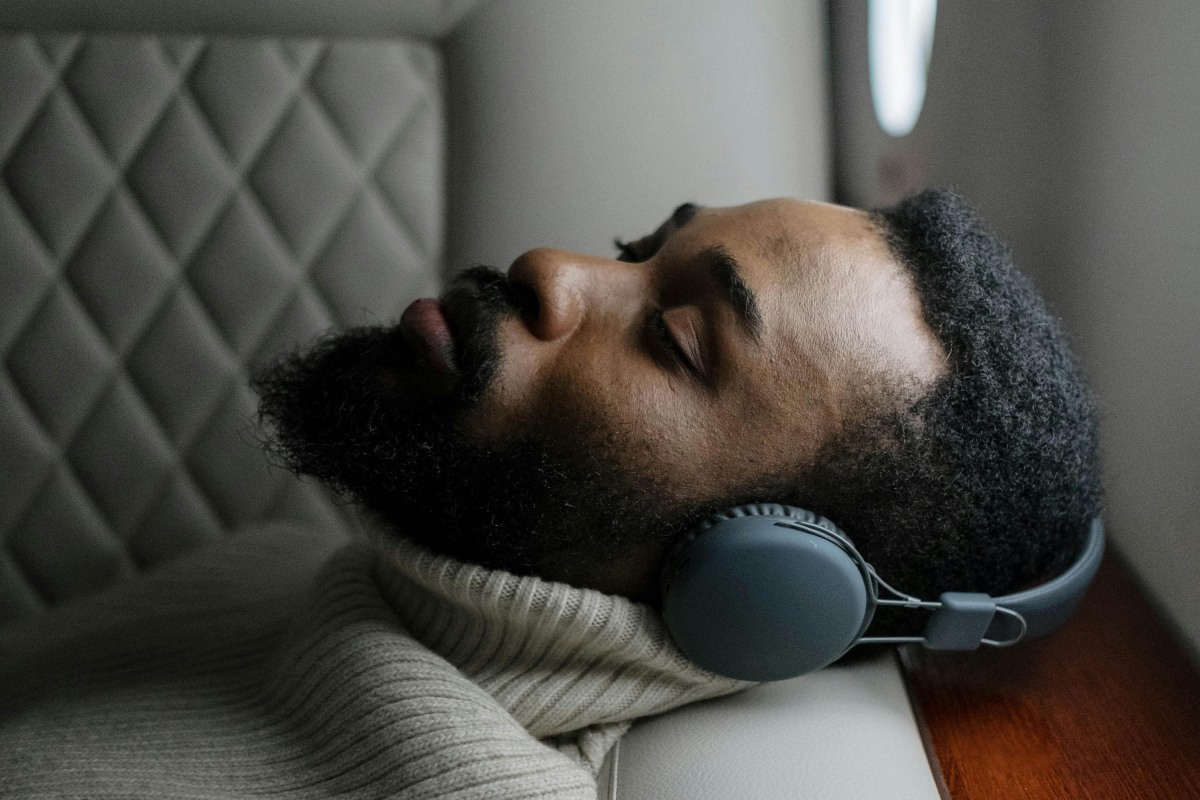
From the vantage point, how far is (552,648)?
81cm

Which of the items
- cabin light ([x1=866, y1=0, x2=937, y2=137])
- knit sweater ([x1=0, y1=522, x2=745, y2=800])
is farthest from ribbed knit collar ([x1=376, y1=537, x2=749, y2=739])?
cabin light ([x1=866, y1=0, x2=937, y2=137])

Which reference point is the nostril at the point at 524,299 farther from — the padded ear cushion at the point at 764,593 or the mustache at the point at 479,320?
the padded ear cushion at the point at 764,593

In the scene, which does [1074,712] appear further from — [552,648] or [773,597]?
[552,648]

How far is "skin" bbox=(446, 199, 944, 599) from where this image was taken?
785 mm

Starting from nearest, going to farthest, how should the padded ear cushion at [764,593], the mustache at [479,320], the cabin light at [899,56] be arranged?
1. the padded ear cushion at [764,593]
2. the mustache at [479,320]
3. the cabin light at [899,56]

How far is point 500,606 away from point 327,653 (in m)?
0.18

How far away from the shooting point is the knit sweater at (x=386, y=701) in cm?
73

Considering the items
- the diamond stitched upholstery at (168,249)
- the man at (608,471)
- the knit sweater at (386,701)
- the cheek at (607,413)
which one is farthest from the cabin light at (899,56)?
the knit sweater at (386,701)

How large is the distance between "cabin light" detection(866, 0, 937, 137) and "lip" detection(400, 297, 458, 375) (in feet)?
2.47

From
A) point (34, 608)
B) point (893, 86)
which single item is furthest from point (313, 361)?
point (893, 86)

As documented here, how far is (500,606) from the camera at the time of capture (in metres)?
0.78

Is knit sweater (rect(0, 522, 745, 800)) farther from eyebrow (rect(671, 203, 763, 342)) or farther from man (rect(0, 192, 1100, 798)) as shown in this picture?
eyebrow (rect(671, 203, 763, 342))

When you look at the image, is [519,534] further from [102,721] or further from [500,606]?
[102,721]

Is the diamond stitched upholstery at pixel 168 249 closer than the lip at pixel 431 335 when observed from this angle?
No
